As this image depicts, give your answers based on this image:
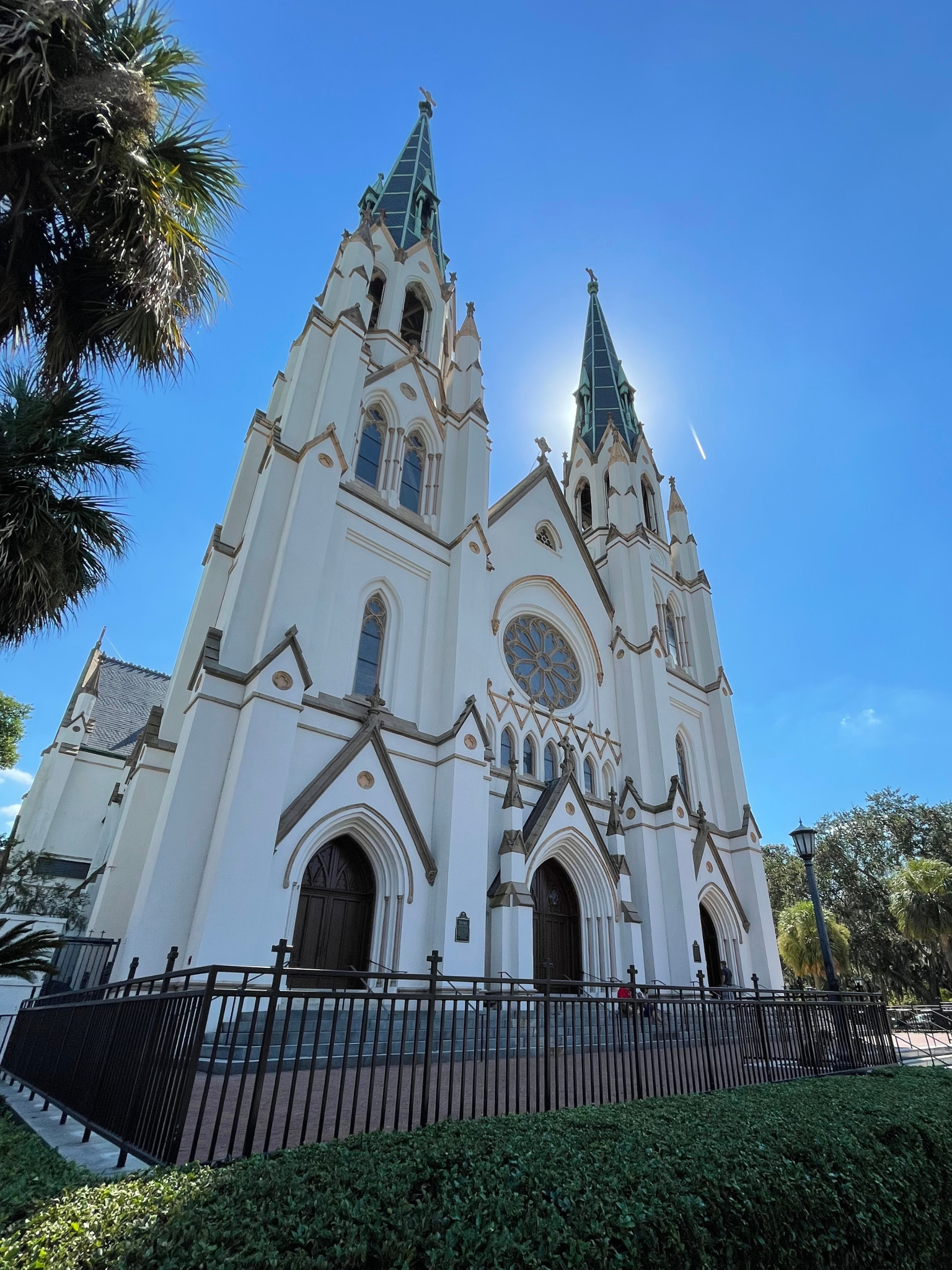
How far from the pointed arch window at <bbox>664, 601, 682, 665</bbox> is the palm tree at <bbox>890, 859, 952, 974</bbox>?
41.2ft

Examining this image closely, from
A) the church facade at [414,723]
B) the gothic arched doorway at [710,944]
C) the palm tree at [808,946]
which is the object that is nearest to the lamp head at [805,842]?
the church facade at [414,723]

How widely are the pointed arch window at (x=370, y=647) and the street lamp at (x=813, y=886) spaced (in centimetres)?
944

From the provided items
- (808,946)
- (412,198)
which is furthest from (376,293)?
→ (808,946)

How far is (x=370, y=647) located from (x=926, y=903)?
952 inches

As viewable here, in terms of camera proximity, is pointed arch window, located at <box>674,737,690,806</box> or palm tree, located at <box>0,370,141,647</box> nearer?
palm tree, located at <box>0,370,141,647</box>

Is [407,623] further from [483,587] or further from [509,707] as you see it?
→ [509,707]

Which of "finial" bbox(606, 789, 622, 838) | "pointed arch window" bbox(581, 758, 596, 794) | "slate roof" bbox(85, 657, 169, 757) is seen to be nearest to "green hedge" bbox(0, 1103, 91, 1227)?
"finial" bbox(606, 789, 622, 838)

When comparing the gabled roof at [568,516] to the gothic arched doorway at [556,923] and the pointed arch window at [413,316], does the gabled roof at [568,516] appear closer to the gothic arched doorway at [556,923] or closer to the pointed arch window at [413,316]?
the pointed arch window at [413,316]

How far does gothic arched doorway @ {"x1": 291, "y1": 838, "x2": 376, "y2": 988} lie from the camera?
13031 mm

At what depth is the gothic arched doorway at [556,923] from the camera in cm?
1723

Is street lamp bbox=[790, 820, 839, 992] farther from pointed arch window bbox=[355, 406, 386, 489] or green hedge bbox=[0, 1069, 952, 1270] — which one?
pointed arch window bbox=[355, 406, 386, 489]

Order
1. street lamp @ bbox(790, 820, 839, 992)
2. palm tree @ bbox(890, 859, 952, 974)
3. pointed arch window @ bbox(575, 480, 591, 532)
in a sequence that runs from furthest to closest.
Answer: pointed arch window @ bbox(575, 480, 591, 532) → palm tree @ bbox(890, 859, 952, 974) → street lamp @ bbox(790, 820, 839, 992)

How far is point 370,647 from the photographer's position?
16359 millimetres

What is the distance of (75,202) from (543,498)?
710 inches
